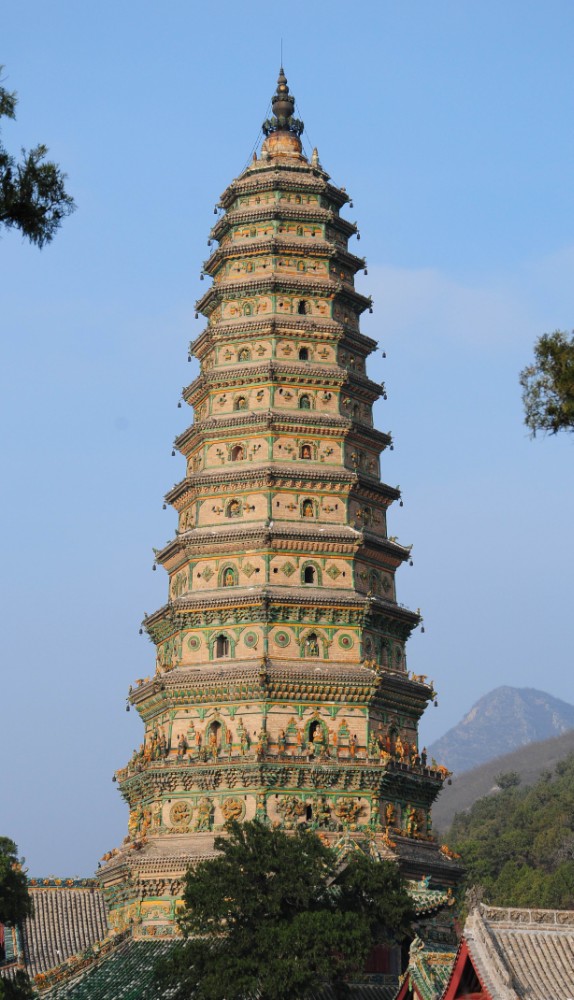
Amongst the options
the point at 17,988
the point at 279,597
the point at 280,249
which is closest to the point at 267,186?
the point at 280,249

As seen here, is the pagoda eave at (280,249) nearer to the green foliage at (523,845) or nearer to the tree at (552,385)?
the tree at (552,385)

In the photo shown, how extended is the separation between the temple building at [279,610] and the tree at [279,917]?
12.0 feet

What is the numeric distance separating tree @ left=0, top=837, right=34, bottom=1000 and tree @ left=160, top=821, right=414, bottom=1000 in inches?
133

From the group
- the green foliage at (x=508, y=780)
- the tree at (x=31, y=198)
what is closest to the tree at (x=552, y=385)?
the tree at (x=31, y=198)

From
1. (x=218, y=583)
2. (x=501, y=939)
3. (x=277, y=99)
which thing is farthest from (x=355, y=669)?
(x=277, y=99)

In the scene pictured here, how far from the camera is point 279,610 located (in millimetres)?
46562

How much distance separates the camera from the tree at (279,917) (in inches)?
1271

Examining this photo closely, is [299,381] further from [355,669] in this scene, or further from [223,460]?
[355,669]

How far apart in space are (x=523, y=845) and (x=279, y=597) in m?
60.6

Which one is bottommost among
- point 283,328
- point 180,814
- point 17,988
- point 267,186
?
point 17,988

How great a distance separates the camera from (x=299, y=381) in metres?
50.8

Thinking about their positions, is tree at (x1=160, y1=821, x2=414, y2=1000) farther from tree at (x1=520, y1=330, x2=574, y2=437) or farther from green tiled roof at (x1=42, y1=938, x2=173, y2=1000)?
tree at (x1=520, y1=330, x2=574, y2=437)

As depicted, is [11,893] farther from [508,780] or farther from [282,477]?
[508,780]

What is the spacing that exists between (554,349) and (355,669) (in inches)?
1002
